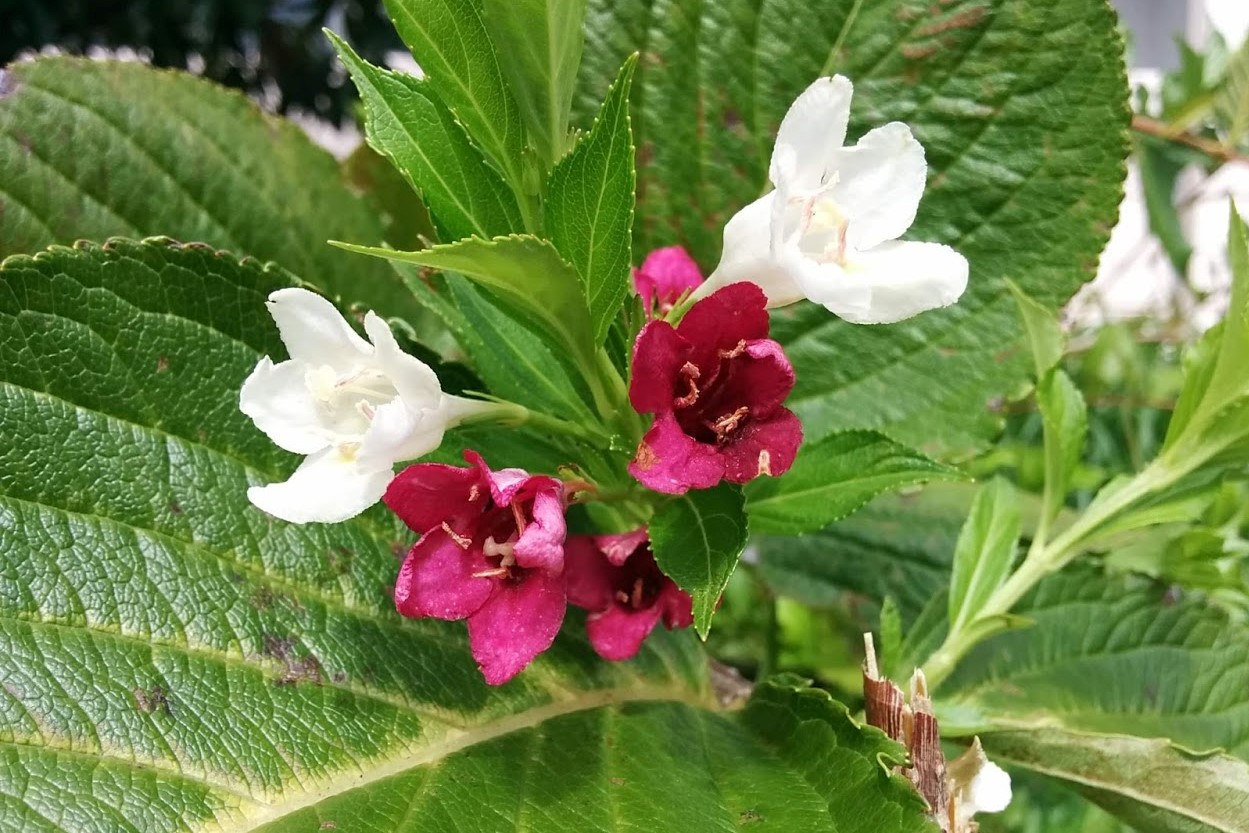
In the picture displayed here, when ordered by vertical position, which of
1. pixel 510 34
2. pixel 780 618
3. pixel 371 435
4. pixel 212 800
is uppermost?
pixel 510 34

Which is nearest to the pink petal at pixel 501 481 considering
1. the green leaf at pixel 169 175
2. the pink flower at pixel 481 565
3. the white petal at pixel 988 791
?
the pink flower at pixel 481 565

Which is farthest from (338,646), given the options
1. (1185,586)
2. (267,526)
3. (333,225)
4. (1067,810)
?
(1067,810)

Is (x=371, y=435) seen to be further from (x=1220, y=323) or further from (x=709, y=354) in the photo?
(x=1220, y=323)

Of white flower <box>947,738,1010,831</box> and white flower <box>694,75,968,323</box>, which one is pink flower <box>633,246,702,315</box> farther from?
white flower <box>947,738,1010,831</box>

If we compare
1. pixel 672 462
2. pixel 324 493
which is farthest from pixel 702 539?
pixel 324 493

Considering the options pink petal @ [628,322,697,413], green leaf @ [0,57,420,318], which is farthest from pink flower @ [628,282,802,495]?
green leaf @ [0,57,420,318]
